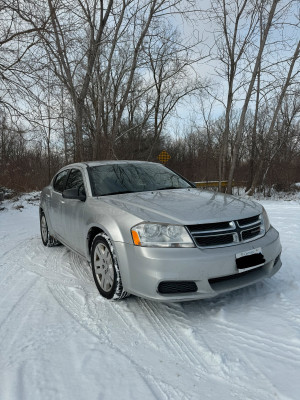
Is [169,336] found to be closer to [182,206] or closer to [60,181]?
[182,206]

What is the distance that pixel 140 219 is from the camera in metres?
2.79

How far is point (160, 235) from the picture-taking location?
8.93ft

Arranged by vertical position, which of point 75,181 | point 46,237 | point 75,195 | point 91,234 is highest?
point 75,181

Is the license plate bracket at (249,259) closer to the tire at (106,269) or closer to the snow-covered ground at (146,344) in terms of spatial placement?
the snow-covered ground at (146,344)

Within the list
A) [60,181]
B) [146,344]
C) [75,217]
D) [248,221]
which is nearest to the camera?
[146,344]

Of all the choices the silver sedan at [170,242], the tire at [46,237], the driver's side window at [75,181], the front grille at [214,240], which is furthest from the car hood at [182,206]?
the tire at [46,237]

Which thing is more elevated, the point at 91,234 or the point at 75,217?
the point at 75,217

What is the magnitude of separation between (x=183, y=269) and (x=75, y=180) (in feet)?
8.19

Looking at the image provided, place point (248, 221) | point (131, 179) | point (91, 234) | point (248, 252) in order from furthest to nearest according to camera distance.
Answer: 1. point (131, 179)
2. point (91, 234)
3. point (248, 221)
4. point (248, 252)

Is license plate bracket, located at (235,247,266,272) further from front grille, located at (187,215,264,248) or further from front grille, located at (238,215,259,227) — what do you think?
front grille, located at (238,215,259,227)

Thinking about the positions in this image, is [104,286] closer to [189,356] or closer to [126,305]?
[126,305]

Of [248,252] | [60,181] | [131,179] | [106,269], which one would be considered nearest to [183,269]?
[248,252]

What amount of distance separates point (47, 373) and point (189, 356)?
1011 mm

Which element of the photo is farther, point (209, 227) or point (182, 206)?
point (182, 206)
